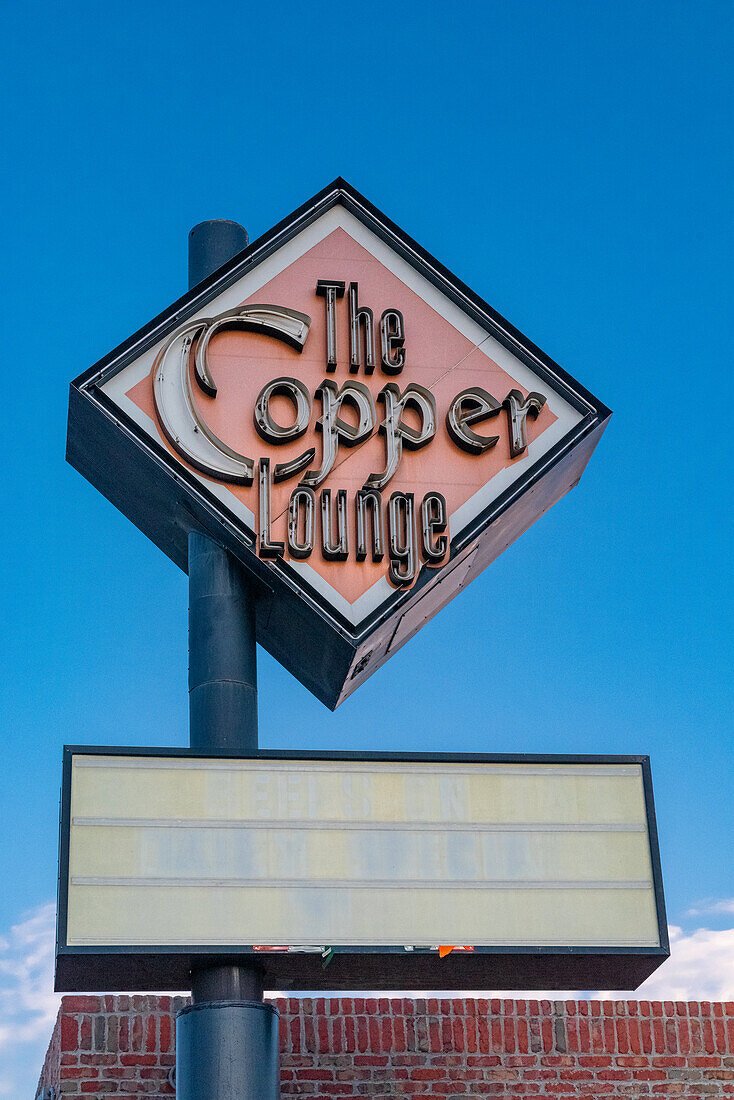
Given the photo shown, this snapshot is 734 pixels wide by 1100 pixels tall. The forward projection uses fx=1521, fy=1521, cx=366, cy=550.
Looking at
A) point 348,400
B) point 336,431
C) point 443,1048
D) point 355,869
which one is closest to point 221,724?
point 355,869

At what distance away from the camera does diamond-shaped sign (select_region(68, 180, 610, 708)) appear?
33.4 ft

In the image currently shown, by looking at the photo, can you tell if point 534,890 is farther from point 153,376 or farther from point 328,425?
point 153,376

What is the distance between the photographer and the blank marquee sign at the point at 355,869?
8.83m

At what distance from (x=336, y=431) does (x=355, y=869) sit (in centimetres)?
315

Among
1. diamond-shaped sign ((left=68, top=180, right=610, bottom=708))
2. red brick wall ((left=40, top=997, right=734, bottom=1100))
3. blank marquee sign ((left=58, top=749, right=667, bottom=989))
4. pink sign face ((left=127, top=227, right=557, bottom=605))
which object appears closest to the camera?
blank marquee sign ((left=58, top=749, right=667, bottom=989))

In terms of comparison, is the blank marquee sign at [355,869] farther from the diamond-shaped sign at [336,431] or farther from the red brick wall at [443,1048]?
the red brick wall at [443,1048]

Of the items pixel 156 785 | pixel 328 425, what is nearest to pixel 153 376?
pixel 328 425

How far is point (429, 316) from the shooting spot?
449 inches

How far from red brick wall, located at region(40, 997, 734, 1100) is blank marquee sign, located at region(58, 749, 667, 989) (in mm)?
1415

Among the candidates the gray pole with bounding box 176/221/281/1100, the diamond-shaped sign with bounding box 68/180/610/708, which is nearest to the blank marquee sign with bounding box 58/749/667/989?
the gray pole with bounding box 176/221/281/1100

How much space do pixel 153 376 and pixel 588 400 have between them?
10.4 feet

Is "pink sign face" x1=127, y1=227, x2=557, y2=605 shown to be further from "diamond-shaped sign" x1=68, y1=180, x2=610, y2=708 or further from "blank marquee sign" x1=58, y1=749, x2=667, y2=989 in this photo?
"blank marquee sign" x1=58, y1=749, x2=667, y2=989

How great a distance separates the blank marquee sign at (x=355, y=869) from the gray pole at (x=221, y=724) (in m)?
0.25

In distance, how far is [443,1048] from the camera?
10.9 m
